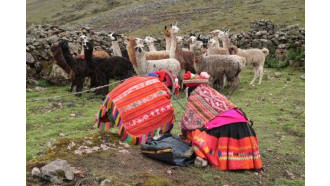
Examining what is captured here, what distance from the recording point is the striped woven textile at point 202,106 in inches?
160

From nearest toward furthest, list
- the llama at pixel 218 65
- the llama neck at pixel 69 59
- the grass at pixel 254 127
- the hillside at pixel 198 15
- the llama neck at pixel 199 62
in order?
the grass at pixel 254 127 → the llama neck at pixel 199 62 → the llama at pixel 218 65 → the llama neck at pixel 69 59 → the hillside at pixel 198 15

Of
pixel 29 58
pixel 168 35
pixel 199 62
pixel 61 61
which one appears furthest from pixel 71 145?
pixel 29 58

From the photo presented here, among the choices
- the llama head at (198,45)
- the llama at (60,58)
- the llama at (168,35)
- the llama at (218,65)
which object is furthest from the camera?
the llama at (168,35)

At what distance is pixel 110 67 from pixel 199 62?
2.50 meters

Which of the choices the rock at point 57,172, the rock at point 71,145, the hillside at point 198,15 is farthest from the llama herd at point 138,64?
the hillside at point 198,15

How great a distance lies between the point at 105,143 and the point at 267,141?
107 inches

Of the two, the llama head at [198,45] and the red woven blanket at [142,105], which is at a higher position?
the llama head at [198,45]

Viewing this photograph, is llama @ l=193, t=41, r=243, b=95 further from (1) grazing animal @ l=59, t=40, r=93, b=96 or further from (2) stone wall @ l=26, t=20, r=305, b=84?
(2) stone wall @ l=26, t=20, r=305, b=84

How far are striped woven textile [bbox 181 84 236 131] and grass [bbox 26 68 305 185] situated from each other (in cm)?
60

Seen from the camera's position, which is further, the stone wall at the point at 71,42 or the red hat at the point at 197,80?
the stone wall at the point at 71,42

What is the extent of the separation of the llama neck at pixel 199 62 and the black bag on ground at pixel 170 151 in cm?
527

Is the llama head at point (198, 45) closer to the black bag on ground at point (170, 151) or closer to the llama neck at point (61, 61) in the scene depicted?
the llama neck at point (61, 61)

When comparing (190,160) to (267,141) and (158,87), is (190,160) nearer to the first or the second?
(158,87)

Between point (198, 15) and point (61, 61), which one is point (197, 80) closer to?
point (61, 61)
